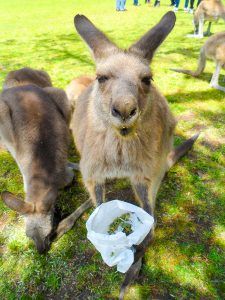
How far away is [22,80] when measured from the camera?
430cm

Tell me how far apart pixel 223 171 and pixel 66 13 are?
1350cm

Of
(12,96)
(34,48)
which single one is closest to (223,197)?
(12,96)

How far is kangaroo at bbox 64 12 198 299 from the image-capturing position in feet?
7.28

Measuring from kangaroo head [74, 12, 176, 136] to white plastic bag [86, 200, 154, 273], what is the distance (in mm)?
672

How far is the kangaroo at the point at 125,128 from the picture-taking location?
2219 millimetres

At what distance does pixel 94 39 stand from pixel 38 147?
129 centimetres

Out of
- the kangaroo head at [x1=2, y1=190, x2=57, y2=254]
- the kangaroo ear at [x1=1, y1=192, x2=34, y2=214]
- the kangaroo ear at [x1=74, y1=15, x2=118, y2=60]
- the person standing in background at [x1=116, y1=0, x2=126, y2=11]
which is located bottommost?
the person standing in background at [x1=116, y1=0, x2=126, y2=11]

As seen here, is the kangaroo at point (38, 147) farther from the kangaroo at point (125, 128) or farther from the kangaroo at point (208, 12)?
the kangaroo at point (208, 12)

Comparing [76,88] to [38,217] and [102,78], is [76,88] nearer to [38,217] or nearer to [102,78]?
[38,217]

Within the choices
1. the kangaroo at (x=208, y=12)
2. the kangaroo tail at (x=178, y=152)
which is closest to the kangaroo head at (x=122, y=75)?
the kangaroo tail at (x=178, y=152)

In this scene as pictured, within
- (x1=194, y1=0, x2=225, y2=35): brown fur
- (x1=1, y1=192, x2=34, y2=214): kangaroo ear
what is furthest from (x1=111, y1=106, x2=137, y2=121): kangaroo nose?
(x1=194, y1=0, x2=225, y2=35): brown fur

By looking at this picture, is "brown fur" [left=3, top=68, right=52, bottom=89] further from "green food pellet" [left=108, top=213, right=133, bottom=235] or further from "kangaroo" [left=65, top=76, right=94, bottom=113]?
"green food pellet" [left=108, top=213, right=133, bottom=235]

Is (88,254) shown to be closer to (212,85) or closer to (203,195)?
(203,195)

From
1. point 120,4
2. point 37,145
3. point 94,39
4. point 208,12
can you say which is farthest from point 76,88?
point 120,4
